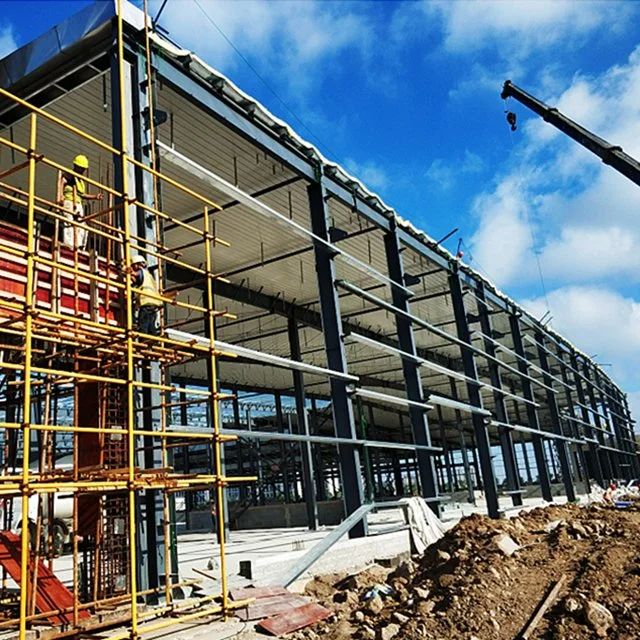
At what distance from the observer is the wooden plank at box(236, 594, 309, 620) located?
737cm

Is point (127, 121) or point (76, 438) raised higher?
point (127, 121)

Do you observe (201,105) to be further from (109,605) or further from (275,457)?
(275,457)

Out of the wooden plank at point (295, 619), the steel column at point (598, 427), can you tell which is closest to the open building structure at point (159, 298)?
the wooden plank at point (295, 619)

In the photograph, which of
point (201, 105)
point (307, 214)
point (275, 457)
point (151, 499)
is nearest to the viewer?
point (151, 499)

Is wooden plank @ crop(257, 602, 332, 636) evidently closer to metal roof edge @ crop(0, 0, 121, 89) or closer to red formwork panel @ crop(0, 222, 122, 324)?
red formwork panel @ crop(0, 222, 122, 324)

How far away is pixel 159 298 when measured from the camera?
7.29 m

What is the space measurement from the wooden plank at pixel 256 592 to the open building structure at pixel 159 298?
629mm

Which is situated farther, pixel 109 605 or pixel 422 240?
pixel 422 240

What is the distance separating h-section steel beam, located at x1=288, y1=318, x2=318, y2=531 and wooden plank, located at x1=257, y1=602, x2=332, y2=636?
1147 centimetres

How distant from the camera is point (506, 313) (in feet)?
87.3

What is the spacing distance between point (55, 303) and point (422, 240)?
1401 cm

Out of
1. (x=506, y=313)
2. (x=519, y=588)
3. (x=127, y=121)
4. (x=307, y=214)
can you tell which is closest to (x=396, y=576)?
(x=519, y=588)

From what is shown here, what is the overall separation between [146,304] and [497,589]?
234 inches

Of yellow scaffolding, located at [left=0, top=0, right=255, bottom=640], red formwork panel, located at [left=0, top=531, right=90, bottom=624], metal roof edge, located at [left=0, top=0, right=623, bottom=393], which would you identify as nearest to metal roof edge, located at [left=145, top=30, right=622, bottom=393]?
metal roof edge, located at [left=0, top=0, right=623, bottom=393]
